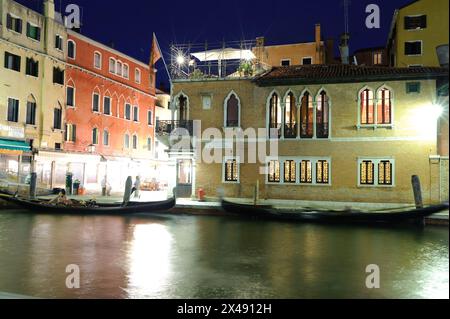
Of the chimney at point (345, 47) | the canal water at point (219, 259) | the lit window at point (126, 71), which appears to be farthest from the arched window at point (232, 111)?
the lit window at point (126, 71)

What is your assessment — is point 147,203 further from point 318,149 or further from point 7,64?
point 7,64

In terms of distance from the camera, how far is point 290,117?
19.9 meters

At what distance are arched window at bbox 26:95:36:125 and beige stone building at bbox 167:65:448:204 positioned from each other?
7.87 m

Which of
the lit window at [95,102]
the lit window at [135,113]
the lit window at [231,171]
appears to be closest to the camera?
A: the lit window at [231,171]

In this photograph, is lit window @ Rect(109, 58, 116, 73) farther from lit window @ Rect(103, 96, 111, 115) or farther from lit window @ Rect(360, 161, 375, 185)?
lit window @ Rect(360, 161, 375, 185)

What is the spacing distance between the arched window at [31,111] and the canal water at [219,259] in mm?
9099

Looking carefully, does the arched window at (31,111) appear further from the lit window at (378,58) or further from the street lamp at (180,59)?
the lit window at (378,58)

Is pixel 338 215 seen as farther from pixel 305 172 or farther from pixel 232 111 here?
pixel 232 111

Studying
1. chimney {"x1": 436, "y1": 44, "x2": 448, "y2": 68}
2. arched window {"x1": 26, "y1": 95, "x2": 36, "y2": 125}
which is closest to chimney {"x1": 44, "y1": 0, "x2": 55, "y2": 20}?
arched window {"x1": 26, "y1": 95, "x2": 36, "y2": 125}

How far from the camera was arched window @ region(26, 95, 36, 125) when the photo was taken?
2273 cm

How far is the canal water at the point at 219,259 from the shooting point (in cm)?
700
